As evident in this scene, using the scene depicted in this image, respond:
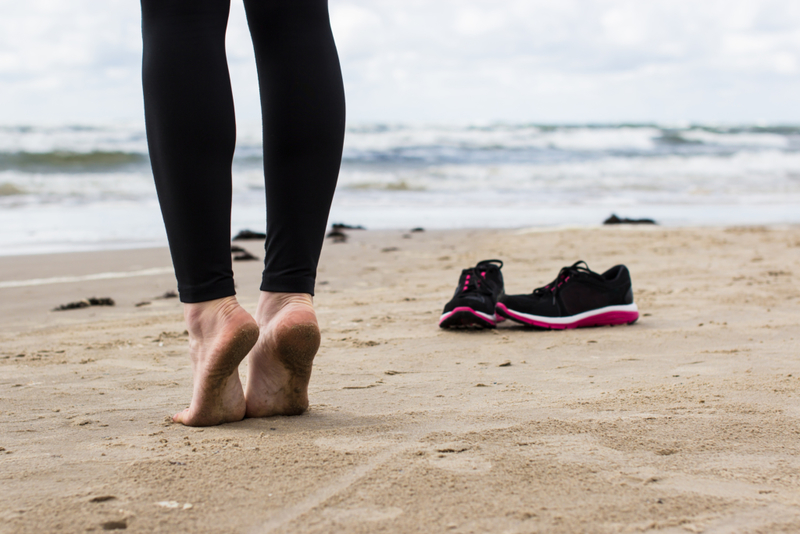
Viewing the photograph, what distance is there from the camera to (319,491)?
34.5 inches

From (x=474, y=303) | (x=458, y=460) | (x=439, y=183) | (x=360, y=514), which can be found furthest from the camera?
(x=439, y=183)

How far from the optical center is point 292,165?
1.19m

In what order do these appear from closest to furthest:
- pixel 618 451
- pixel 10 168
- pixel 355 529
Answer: pixel 355 529, pixel 618 451, pixel 10 168

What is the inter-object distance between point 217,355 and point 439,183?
1143cm

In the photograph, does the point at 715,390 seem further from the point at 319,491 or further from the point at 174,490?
the point at 174,490

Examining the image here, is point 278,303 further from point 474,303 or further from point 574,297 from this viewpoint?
point 574,297

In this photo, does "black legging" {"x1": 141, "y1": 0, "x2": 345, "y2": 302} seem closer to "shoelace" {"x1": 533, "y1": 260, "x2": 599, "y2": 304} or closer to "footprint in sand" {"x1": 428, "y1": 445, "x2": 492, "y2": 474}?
"footprint in sand" {"x1": 428, "y1": 445, "x2": 492, "y2": 474}

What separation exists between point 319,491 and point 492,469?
242 millimetres

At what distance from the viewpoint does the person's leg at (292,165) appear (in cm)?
117

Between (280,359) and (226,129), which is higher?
(226,129)

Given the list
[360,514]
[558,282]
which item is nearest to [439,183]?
[558,282]

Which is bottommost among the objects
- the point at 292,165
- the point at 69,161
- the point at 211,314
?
the point at 211,314

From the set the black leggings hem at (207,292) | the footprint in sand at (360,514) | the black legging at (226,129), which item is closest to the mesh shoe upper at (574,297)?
Result: the black legging at (226,129)

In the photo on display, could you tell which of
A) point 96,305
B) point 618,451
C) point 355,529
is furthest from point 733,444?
point 96,305
